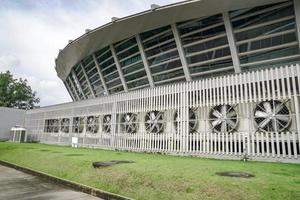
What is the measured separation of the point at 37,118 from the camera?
109 feet

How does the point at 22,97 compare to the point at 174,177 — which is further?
the point at 22,97

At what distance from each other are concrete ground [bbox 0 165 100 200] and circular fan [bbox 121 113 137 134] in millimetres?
9177

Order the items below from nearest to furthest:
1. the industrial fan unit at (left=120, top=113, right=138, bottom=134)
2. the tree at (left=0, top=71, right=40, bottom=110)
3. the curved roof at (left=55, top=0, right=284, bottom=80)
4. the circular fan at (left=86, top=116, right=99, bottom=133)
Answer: the industrial fan unit at (left=120, top=113, right=138, bottom=134), the curved roof at (left=55, top=0, right=284, bottom=80), the circular fan at (left=86, top=116, right=99, bottom=133), the tree at (left=0, top=71, right=40, bottom=110)

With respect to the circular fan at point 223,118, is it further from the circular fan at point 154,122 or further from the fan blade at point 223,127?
the circular fan at point 154,122

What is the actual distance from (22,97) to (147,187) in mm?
62611

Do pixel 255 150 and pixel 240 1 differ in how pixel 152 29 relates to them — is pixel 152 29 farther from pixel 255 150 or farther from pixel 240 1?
pixel 255 150

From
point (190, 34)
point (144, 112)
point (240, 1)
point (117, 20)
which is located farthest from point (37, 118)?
point (240, 1)

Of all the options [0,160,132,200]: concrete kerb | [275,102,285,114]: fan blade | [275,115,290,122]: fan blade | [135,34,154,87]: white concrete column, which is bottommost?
[0,160,132,200]: concrete kerb

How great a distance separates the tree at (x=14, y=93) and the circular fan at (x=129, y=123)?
49.1 m

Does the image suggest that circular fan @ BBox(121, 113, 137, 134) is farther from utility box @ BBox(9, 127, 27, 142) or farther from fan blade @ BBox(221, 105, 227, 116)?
utility box @ BBox(9, 127, 27, 142)

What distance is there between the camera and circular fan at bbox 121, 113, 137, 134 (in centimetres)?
1819

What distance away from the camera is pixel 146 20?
2248 centimetres

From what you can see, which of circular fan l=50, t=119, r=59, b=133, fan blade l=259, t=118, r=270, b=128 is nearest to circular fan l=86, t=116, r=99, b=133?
circular fan l=50, t=119, r=59, b=133

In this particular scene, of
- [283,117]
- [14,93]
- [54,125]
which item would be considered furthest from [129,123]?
[14,93]
